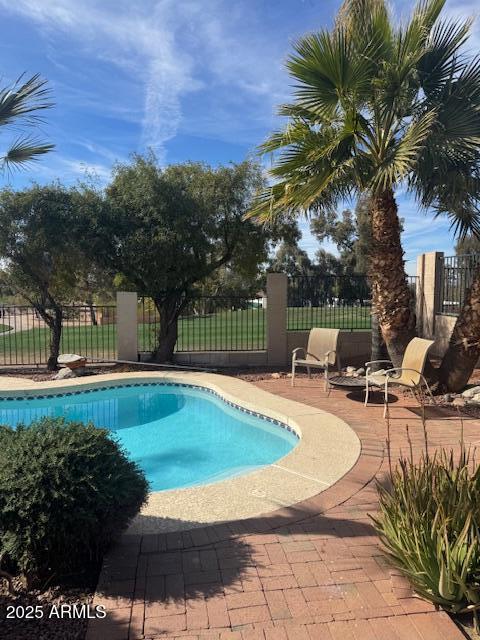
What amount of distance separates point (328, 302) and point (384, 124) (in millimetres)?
6049

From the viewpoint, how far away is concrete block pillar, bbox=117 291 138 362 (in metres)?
11.8

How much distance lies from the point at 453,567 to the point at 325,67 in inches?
273

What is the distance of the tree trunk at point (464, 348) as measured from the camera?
7402 mm

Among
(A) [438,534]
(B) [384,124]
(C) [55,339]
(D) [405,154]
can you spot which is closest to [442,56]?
(B) [384,124]

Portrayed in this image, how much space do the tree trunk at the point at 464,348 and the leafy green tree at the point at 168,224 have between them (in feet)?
19.5

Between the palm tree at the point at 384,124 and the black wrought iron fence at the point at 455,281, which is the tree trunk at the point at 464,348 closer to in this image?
A: the palm tree at the point at 384,124

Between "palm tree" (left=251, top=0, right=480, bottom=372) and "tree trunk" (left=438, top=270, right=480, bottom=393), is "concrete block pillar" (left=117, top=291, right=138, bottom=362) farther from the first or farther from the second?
"tree trunk" (left=438, top=270, right=480, bottom=393)

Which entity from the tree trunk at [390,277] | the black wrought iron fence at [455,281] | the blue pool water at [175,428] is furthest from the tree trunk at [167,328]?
the black wrought iron fence at [455,281]

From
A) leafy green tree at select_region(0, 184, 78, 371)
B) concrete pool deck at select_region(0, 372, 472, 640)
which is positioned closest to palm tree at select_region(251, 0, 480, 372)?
concrete pool deck at select_region(0, 372, 472, 640)

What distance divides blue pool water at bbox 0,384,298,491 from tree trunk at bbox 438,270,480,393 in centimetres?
326

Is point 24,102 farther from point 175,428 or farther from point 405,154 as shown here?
point 175,428

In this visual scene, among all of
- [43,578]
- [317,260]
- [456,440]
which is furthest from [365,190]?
[317,260]

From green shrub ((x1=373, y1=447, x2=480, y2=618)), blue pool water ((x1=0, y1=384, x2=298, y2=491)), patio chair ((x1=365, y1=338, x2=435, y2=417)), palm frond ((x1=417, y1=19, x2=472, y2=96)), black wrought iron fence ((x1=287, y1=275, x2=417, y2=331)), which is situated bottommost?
blue pool water ((x1=0, y1=384, x2=298, y2=491))

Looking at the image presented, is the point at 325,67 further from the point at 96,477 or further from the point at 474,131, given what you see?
the point at 96,477
